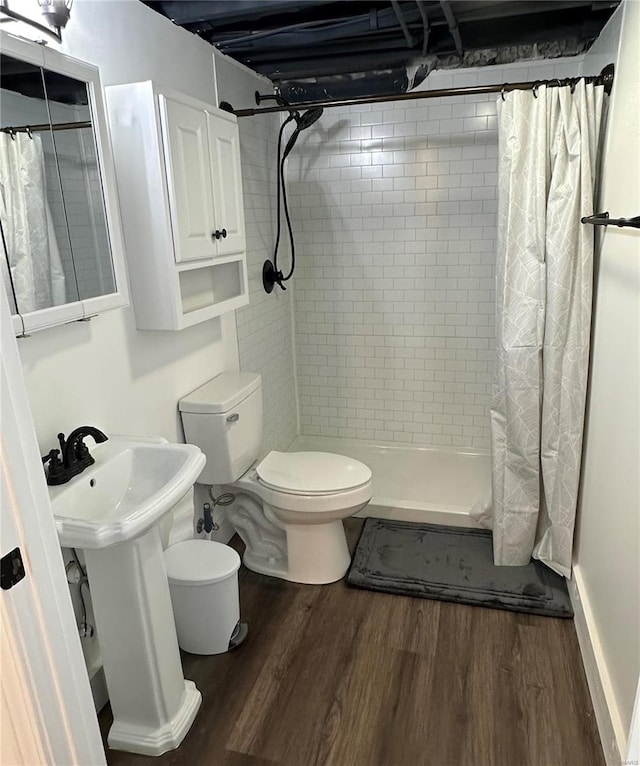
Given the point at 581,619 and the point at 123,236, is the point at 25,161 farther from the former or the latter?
the point at 581,619

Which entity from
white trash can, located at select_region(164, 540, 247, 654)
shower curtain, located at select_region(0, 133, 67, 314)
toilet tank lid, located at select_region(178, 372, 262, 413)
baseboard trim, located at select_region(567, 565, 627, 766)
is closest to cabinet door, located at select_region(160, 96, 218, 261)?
shower curtain, located at select_region(0, 133, 67, 314)

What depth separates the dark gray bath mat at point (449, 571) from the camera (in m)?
2.25

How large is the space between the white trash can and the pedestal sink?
0.74ft

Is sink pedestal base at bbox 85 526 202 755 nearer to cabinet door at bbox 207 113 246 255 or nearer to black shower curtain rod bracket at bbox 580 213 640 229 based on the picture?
cabinet door at bbox 207 113 246 255

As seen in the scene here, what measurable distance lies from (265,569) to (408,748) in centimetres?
102

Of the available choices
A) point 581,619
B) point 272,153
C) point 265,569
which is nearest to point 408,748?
point 581,619

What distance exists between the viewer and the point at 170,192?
5.93ft

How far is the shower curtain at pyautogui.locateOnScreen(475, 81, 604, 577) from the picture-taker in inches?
79.7

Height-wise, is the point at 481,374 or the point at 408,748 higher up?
the point at 481,374

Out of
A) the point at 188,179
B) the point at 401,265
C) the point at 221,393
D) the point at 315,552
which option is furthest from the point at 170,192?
the point at 401,265

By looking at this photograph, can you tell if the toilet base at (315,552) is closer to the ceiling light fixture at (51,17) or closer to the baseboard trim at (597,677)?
the baseboard trim at (597,677)

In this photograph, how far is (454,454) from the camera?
3.50 m

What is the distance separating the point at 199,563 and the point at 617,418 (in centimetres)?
148

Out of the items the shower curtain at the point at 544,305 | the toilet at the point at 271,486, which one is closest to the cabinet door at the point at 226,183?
the toilet at the point at 271,486
